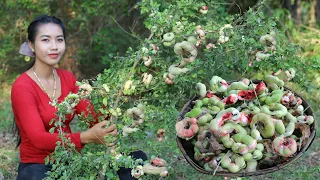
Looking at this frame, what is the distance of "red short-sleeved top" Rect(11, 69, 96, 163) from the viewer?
241 cm

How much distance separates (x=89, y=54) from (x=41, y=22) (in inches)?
150

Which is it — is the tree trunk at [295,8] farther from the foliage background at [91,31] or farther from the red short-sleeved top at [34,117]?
the red short-sleeved top at [34,117]

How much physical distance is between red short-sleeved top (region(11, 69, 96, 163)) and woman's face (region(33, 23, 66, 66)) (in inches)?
5.4

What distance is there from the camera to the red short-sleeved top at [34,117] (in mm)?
2410

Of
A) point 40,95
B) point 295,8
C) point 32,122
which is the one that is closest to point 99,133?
point 32,122

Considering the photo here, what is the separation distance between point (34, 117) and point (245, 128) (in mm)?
1076

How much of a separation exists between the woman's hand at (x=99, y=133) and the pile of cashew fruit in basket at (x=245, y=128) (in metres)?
0.39

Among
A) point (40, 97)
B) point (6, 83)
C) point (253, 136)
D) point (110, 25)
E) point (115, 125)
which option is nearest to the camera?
point (253, 136)

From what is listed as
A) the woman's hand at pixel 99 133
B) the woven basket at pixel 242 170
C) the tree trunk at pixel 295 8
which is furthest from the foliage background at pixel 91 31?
the woven basket at pixel 242 170

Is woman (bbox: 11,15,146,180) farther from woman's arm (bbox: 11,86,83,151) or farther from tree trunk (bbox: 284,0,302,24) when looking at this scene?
tree trunk (bbox: 284,0,302,24)

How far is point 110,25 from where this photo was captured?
20.1ft

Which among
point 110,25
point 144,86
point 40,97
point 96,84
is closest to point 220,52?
point 144,86

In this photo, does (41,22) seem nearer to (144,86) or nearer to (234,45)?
(144,86)

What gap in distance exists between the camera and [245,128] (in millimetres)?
1892
